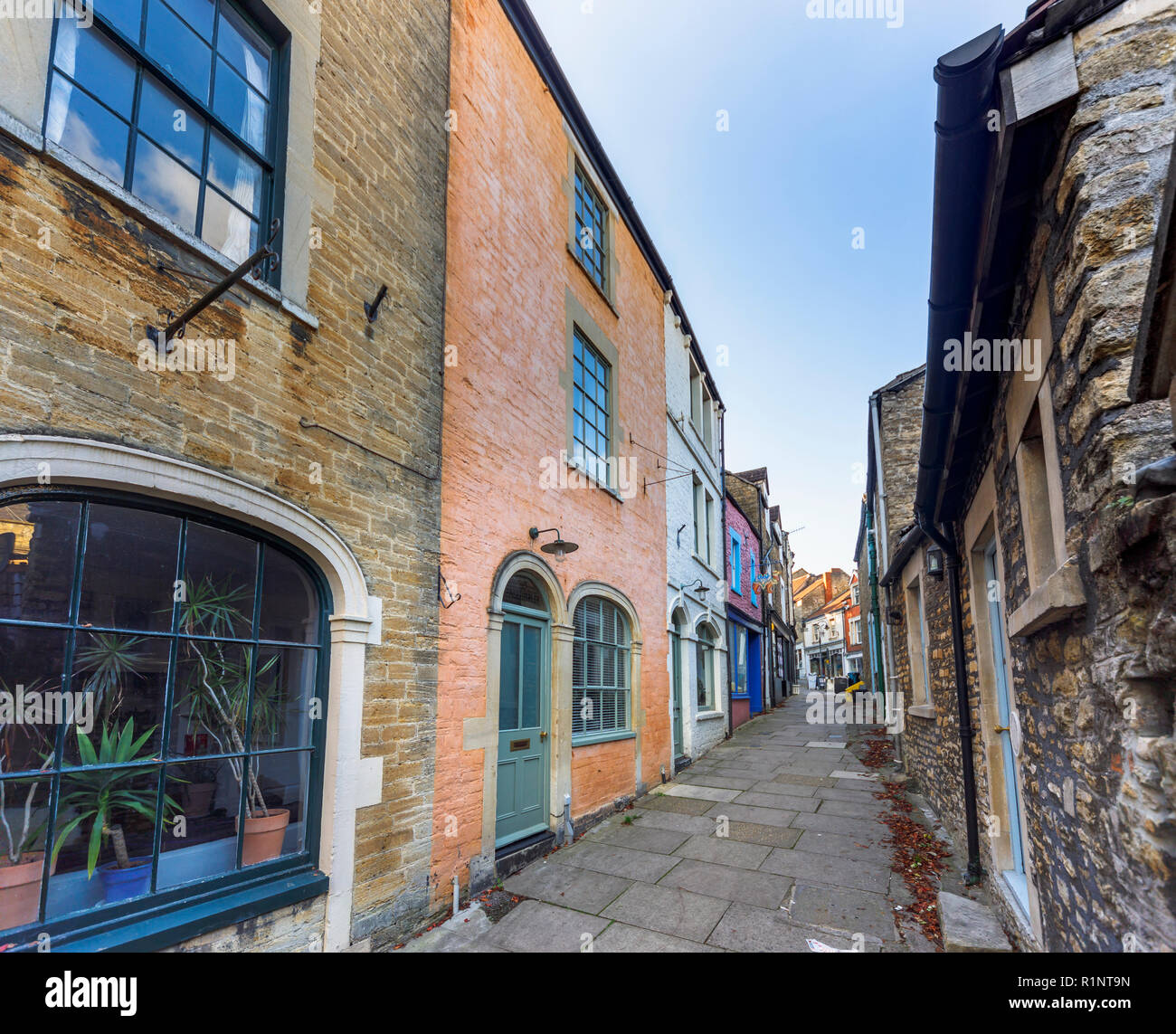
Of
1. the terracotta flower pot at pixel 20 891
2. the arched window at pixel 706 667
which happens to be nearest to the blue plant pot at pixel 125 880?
the terracotta flower pot at pixel 20 891

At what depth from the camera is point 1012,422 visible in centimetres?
326

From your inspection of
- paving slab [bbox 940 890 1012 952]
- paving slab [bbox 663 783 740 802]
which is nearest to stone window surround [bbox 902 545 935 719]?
→ paving slab [bbox 663 783 740 802]

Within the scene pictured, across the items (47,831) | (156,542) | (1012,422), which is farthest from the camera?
(156,542)

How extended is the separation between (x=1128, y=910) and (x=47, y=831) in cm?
422

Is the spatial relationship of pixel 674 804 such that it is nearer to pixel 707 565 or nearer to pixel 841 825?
pixel 841 825

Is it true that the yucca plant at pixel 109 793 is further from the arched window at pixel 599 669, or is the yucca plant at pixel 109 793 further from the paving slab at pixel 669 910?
the arched window at pixel 599 669

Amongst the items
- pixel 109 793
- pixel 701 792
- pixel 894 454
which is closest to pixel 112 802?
pixel 109 793

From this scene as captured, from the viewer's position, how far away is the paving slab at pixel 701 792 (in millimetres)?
8828

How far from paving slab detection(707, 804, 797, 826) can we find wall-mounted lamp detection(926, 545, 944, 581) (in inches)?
131

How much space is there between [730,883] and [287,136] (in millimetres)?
6810

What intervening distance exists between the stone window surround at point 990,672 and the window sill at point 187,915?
4236 millimetres

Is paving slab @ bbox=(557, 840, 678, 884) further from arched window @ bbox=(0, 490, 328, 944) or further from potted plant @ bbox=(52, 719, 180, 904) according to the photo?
potted plant @ bbox=(52, 719, 180, 904)
